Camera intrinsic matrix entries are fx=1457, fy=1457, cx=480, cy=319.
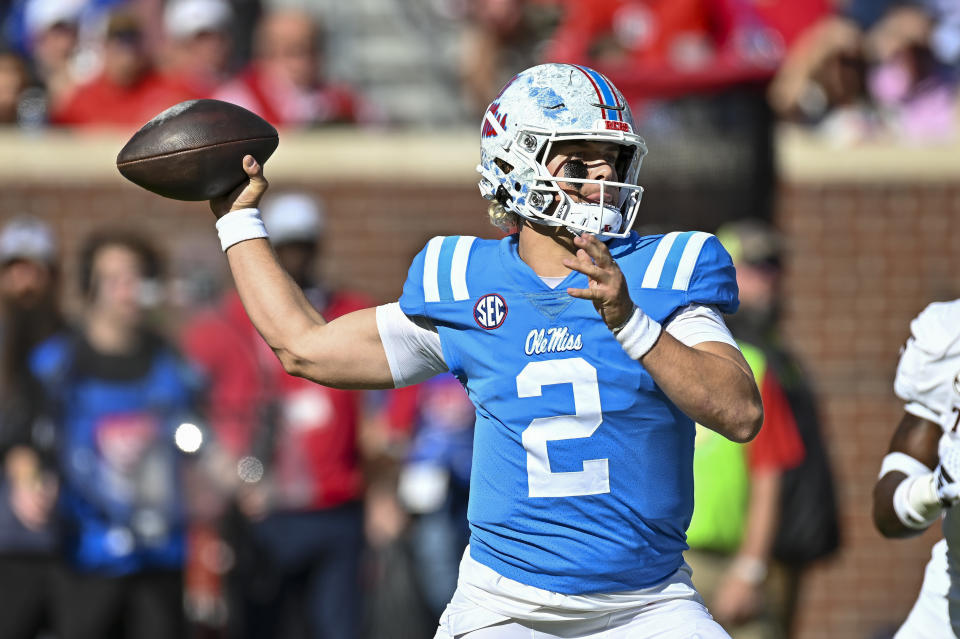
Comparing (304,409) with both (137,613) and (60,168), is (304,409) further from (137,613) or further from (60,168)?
(60,168)

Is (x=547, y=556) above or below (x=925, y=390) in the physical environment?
below

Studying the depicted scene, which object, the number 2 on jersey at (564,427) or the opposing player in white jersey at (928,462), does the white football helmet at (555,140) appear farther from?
the opposing player in white jersey at (928,462)

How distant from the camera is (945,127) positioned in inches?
334

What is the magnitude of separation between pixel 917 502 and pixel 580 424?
981 millimetres

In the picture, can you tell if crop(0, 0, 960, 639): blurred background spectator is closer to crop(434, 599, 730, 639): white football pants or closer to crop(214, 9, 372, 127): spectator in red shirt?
crop(214, 9, 372, 127): spectator in red shirt

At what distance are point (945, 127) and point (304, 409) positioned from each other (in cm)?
417

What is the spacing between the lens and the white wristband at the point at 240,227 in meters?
3.60

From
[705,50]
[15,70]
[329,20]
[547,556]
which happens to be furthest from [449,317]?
[329,20]

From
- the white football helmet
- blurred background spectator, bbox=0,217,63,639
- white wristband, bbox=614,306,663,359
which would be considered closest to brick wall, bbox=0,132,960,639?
blurred background spectator, bbox=0,217,63,639

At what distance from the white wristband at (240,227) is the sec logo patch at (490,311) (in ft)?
2.01

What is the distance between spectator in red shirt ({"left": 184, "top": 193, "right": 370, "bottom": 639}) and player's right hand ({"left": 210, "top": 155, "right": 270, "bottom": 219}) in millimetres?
3101

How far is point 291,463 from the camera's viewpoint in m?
6.86

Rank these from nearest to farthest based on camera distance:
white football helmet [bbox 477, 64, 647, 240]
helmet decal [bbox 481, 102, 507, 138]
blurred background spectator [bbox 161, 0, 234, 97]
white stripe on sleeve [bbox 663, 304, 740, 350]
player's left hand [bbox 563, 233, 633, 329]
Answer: player's left hand [bbox 563, 233, 633, 329]
white stripe on sleeve [bbox 663, 304, 740, 350]
white football helmet [bbox 477, 64, 647, 240]
helmet decal [bbox 481, 102, 507, 138]
blurred background spectator [bbox 161, 0, 234, 97]

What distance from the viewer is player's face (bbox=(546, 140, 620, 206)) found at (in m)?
3.38
